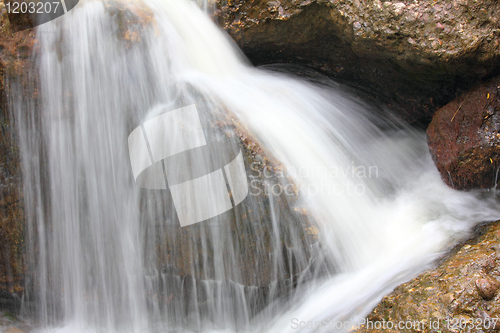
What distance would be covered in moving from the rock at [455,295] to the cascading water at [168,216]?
1.14 ft

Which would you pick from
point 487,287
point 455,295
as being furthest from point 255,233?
point 487,287

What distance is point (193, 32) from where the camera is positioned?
3500 millimetres

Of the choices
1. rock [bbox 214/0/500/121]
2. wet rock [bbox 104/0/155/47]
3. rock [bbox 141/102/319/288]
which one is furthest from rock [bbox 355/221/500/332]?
wet rock [bbox 104/0/155/47]

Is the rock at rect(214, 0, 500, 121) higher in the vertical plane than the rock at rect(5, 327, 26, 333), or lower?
higher

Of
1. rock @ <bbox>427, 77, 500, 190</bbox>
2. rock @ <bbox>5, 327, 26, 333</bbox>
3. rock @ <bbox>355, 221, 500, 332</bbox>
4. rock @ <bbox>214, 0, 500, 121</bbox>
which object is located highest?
rock @ <bbox>214, 0, 500, 121</bbox>

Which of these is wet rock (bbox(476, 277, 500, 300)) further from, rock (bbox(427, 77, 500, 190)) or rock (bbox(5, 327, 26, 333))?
rock (bbox(5, 327, 26, 333))

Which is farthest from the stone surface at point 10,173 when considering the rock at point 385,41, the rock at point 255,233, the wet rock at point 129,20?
the rock at point 385,41

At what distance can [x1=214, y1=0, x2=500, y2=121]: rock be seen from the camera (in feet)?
8.84

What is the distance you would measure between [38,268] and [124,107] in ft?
5.71

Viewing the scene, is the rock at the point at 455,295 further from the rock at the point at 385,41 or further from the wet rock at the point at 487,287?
the rock at the point at 385,41

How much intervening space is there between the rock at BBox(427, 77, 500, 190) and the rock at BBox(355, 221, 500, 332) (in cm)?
85

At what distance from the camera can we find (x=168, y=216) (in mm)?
2781

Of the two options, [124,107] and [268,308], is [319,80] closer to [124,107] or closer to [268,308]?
[124,107]

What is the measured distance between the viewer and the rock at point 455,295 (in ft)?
6.18
